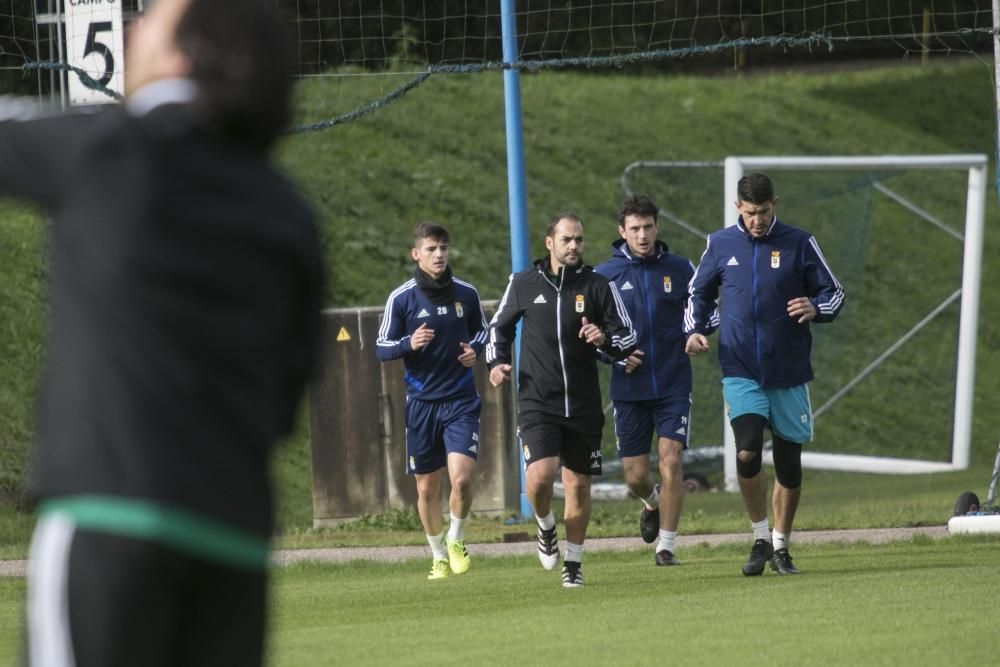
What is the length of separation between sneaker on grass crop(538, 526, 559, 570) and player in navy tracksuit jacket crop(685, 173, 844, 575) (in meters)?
1.28

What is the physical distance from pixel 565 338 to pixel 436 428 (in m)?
1.46

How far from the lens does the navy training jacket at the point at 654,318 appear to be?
11711mm

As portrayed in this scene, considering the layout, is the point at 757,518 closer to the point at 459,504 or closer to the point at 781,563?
the point at 781,563

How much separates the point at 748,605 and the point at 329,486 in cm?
722

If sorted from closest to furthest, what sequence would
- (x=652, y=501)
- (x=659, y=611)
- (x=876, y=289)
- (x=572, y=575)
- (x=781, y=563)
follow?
(x=659, y=611), (x=572, y=575), (x=781, y=563), (x=652, y=501), (x=876, y=289)

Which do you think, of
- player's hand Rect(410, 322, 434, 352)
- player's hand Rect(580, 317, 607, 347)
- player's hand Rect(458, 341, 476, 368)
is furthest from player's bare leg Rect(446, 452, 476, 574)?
player's hand Rect(580, 317, 607, 347)

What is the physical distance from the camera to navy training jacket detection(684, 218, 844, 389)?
10.6 metres

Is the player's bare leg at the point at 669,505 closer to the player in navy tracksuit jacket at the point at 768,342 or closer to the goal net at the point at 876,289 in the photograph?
the player in navy tracksuit jacket at the point at 768,342

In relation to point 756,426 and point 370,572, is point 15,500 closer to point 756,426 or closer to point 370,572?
point 370,572

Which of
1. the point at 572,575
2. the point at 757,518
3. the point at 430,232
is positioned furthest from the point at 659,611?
the point at 430,232

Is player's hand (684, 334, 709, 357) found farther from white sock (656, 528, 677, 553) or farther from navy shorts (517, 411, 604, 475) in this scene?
white sock (656, 528, 677, 553)

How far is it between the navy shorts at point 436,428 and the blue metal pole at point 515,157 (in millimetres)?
3563

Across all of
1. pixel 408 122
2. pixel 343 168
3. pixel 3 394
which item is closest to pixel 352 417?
pixel 3 394

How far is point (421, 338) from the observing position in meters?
11.4
